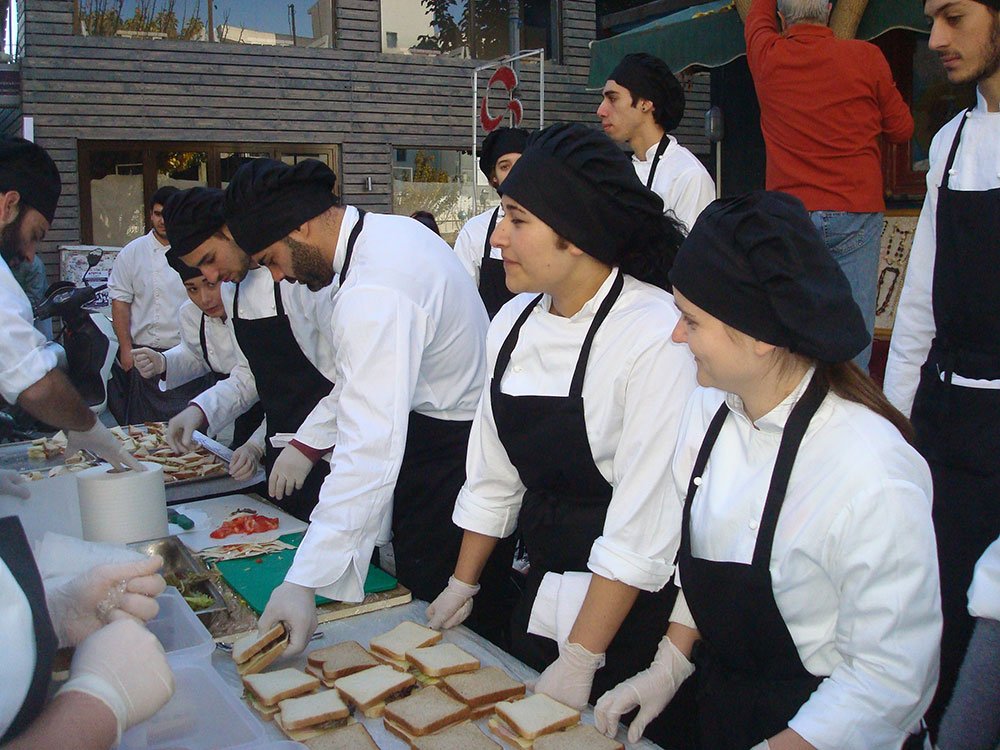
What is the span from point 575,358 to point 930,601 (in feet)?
2.73

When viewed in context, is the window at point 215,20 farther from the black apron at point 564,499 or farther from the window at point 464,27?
the black apron at point 564,499

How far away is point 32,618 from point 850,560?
1127mm

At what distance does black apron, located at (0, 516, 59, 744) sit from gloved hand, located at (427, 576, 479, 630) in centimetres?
105

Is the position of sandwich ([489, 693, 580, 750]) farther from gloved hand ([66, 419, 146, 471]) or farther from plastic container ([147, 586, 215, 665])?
gloved hand ([66, 419, 146, 471])

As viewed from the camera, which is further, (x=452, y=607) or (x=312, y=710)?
(x=452, y=607)

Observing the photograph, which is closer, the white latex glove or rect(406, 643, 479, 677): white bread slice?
rect(406, 643, 479, 677): white bread slice

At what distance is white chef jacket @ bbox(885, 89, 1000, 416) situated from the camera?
2256 mm

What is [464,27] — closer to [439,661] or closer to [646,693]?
[439,661]

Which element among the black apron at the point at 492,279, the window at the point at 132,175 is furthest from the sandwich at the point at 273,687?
the window at the point at 132,175

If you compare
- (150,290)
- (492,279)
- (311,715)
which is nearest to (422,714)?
(311,715)

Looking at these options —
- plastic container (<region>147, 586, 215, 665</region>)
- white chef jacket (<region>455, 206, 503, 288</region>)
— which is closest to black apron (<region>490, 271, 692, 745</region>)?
plastic container (<region>147, 586, 215, 665</region>)

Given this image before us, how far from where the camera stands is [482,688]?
166 cm

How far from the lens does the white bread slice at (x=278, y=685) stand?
5.43 feet

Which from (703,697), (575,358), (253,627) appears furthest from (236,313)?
(703,697)
